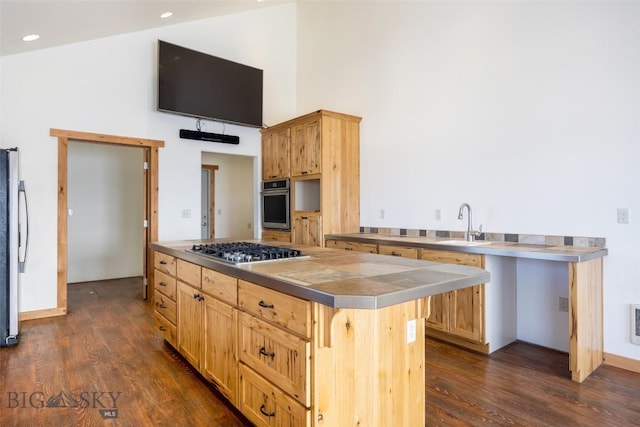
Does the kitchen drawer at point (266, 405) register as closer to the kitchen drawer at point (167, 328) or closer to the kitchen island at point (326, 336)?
the kitchen island at point (326, 336)

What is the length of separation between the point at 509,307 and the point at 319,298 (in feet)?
8.42

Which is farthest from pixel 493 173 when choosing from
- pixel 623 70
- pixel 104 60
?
pixel 104 60

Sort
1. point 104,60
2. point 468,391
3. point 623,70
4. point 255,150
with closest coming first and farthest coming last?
point 468,391 < point 623,70 < point 104,60 < point 255,150

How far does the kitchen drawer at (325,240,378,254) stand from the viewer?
3789mm

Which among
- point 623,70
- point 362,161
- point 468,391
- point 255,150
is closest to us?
point 468,391

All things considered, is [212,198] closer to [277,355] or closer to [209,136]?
[209,136]

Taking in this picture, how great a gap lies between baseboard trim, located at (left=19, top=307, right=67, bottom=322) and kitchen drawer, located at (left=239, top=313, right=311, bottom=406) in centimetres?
331

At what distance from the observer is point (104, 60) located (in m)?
4.36

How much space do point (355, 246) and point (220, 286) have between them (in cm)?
213

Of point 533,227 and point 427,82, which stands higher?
point 427,82

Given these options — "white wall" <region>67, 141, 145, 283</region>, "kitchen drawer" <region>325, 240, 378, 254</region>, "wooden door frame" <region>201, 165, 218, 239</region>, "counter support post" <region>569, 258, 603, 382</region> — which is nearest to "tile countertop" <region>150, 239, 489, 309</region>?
"counter support post" <region>569, 258, 603, 382</region>

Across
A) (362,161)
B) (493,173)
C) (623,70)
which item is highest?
(623,70)

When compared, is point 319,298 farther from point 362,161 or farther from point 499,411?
point 362,161

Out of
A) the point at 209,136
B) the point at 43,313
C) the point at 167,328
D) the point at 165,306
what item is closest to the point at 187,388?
the point at 167,328
